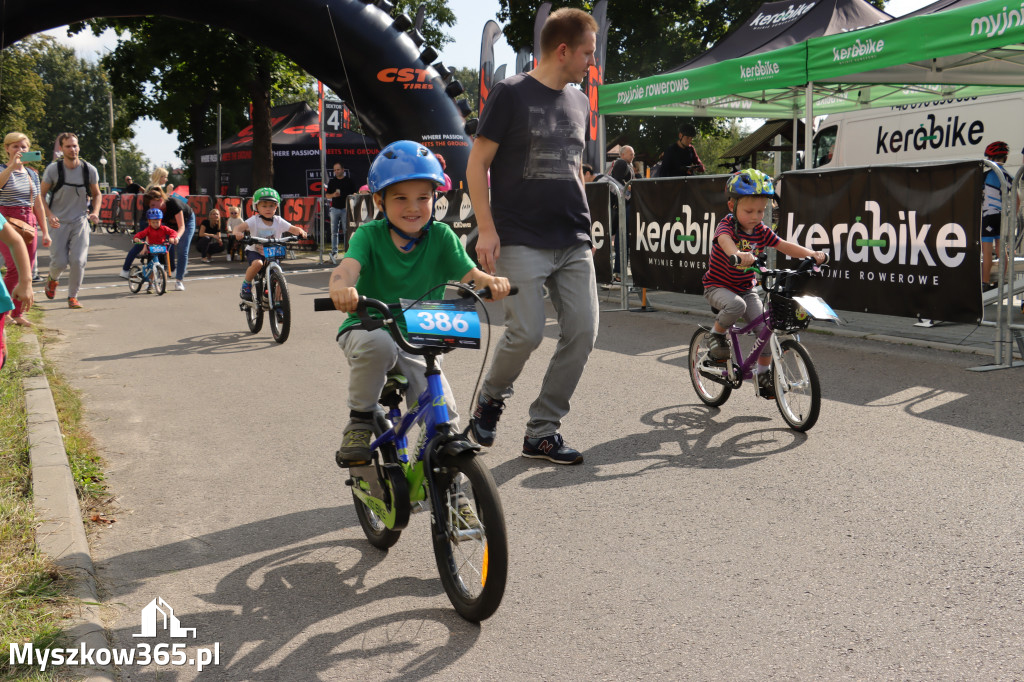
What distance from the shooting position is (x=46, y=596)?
3.44 meters

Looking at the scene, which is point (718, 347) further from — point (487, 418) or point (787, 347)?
point (487, 418)

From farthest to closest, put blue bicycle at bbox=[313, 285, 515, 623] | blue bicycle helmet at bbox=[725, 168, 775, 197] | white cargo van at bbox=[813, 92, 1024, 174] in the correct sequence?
white cargo van at bbox=[813, 92, 1024, 174] < blue bicycle helmet at bbox=[725, 168, 775, 197] < blue bicycle at bbox=[313, 285, 515, 623]

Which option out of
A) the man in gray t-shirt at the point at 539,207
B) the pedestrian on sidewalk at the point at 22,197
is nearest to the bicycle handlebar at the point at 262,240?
the pedestrian on sidewalk at the point at 22,197

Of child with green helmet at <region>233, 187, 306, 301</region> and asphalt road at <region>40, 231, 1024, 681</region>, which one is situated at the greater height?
child with green helmet at <region>233, 187, 306, 301</region>

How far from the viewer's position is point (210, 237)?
2391cm

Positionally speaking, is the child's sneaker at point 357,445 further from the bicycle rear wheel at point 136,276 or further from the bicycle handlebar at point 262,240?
the bicycle rear wheel at point 136,276

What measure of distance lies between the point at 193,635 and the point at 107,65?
3189 centimetres

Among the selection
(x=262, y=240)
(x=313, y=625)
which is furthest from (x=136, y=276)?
(x=313, y=625)

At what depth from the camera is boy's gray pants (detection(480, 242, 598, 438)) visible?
5227 millimetres

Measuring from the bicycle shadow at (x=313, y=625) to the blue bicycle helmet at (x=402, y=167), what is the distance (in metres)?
1.55

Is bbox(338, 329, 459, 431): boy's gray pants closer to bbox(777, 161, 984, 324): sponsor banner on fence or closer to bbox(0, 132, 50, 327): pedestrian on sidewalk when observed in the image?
bbox(777, 161, 984, 324): sponsor banner on fence

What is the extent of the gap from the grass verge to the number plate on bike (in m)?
1.52

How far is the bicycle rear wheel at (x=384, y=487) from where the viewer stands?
12.4 feet

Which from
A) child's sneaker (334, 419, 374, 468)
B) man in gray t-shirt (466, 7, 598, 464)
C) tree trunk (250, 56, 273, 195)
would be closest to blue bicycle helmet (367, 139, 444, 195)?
child's sneaker (334, 419, 374, 468)
